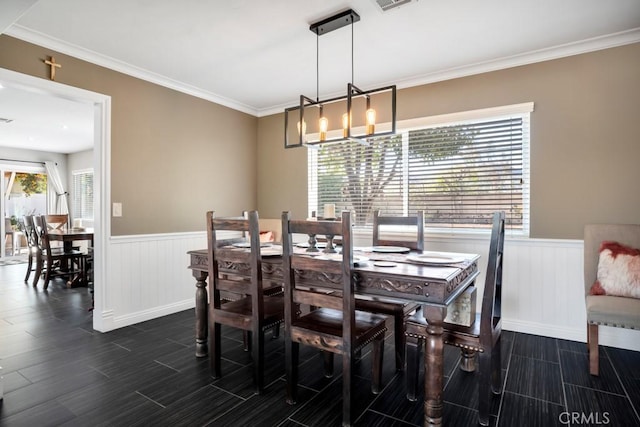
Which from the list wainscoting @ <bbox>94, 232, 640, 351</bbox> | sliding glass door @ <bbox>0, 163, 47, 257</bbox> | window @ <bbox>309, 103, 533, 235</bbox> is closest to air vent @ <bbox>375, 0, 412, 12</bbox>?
window @ <bbox>309, 103, 533, 235</bbox>

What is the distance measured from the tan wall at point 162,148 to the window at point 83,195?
5.34 meters

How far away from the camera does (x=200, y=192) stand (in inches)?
162

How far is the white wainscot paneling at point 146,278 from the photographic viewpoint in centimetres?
327

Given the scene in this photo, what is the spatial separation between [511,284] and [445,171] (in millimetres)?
1242

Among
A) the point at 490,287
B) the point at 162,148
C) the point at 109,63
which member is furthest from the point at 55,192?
the point at 490,287

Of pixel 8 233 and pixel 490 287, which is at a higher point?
pixel 490 287

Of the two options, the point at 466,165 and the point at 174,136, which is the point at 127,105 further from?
the point at 466,165

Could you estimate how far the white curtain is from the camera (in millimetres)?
8095

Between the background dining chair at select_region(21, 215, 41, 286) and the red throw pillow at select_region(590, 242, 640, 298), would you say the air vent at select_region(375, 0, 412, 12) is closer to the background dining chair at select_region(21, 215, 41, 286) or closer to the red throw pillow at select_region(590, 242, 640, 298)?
the red throw pillow at select_region(590, 242, 640, 298)

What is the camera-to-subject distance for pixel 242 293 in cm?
226

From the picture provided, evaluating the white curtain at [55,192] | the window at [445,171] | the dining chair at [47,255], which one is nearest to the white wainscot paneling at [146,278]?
the window at [445,171]

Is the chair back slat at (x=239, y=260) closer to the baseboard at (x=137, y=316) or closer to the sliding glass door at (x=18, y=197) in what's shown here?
the baseboard at (x=137, y=316)

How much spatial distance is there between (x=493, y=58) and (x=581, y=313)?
2.37m

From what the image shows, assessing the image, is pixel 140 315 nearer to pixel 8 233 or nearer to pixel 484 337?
pixel 484 337
